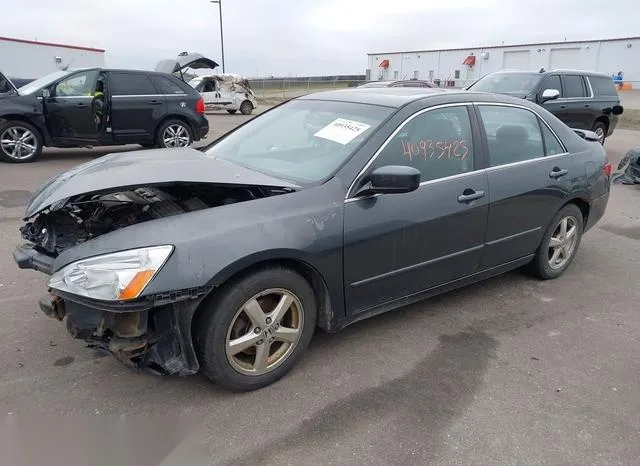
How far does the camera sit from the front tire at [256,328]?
2688mm

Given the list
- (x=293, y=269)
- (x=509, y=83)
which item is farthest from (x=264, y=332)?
(x=509, y=83)

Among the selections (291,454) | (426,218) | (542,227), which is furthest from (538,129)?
(291,454)

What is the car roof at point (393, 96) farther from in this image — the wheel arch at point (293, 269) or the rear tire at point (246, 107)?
the rear tire at point (246, 107)

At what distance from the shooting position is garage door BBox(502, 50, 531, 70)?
165 feet

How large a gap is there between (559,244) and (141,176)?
3484mm

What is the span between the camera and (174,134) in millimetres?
10633

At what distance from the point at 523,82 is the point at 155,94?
24.0 ft

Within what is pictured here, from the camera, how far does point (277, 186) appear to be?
3.03 meters

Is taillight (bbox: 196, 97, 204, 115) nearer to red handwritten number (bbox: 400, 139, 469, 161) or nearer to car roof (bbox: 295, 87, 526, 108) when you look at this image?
car roof (bbox: 295, 87, 526, 108)

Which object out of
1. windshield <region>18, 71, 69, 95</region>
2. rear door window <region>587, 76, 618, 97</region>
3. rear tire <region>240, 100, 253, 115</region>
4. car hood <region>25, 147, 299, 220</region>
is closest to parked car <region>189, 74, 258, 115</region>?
rear tire <region>240, 100, 253, 115</region>

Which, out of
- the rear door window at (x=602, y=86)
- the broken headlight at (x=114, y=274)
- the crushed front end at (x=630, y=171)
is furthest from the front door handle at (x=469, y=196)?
the rear door window at (x=602, y=86)

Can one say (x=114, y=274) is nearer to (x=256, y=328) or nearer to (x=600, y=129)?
(x=256, y=328)

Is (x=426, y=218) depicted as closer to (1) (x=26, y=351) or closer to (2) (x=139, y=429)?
(2) (x=139, y=429)

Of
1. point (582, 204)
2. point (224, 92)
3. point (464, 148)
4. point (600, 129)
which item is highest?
point (224, 92)
